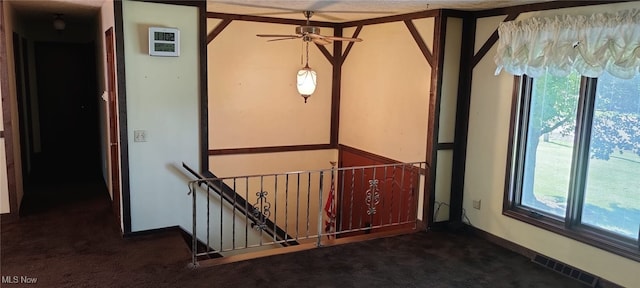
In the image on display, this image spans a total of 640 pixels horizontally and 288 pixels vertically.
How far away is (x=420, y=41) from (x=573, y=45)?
5.23 ft

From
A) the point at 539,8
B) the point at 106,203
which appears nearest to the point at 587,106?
the point at 539,8

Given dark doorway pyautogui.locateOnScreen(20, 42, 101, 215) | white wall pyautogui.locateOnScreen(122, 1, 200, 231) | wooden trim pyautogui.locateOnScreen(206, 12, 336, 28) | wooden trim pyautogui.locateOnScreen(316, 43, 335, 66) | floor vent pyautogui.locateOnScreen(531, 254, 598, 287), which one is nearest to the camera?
floor vent pyautogui.locateOnScreen(531, 254, 598, 287)

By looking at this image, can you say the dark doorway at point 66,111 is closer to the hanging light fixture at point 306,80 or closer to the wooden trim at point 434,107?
the hanging light fixture at point 306,80

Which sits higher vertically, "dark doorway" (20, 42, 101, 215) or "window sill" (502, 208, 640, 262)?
"dark doorway" (20, 42, 101, 215)

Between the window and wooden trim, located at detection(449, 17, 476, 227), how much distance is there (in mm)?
574

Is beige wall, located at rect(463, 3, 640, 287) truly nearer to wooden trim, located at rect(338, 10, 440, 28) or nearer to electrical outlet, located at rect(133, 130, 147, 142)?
wooden trim, located at rect(338, 10, 440, 28)

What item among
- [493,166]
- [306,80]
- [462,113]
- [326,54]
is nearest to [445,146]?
[462,113]

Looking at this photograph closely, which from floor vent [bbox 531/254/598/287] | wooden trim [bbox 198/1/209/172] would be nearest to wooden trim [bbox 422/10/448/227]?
floor vent [bbox 531/254/598/287]

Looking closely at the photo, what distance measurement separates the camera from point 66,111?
23.9 ft

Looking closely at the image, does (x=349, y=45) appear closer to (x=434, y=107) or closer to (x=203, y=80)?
(x=434, y=107)

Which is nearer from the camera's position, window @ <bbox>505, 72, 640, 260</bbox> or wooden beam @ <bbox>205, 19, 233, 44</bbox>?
window @ <bbox>505, 72, 640, 260</bbox>

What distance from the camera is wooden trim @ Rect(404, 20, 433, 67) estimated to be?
4.79m

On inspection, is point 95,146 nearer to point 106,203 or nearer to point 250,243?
point 106,203

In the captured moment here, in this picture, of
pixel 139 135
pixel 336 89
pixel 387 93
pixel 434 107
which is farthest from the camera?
pixel 336 89
